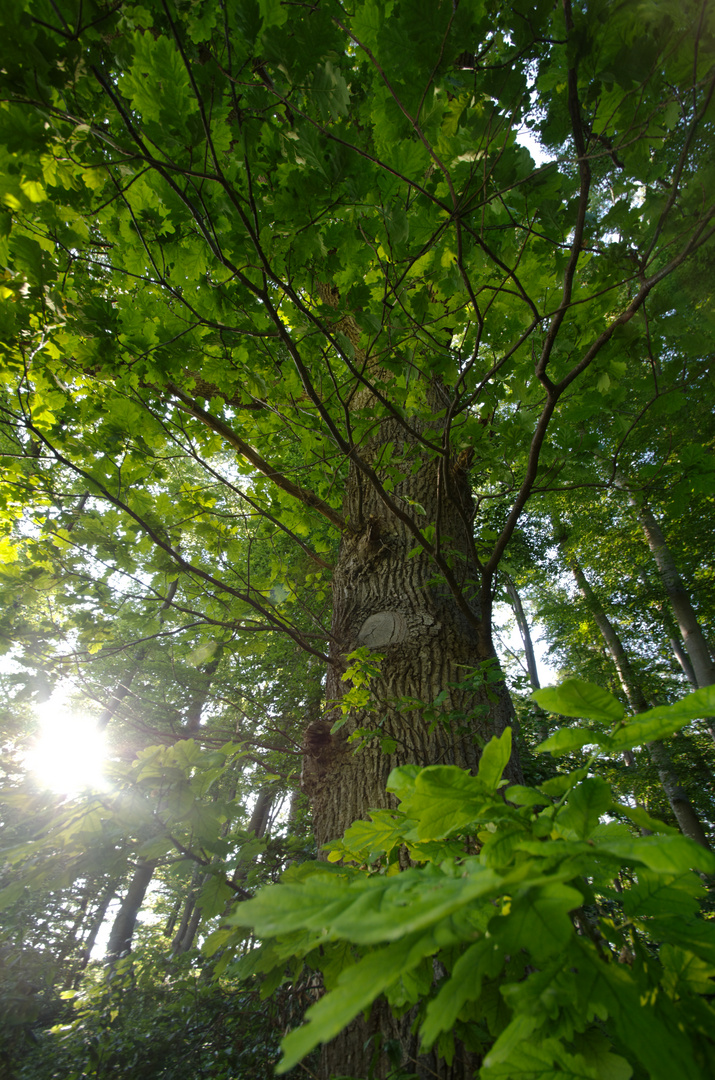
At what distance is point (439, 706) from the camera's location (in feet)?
6.04

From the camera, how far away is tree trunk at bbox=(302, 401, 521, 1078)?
1.64 metres

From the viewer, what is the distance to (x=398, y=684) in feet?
6.61

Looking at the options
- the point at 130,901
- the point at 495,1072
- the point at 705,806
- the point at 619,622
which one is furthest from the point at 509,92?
the point at 130,901

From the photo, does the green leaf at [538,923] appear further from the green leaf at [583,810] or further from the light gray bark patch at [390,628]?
the light gray bark patch at [390,628]

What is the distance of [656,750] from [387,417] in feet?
25.4

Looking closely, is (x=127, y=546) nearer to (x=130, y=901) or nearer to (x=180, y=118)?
(x=180, y=118)

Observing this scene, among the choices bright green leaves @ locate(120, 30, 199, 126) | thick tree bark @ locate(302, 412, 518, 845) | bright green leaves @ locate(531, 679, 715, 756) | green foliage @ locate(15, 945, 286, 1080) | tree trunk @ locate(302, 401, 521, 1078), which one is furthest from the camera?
green foliage @ locate(15, 945, 286, 1080)

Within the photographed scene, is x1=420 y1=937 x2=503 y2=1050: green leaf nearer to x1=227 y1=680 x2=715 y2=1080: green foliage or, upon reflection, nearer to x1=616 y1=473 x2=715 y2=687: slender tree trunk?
x1=227 y1=680 x2=715 y2=1080: green foliage

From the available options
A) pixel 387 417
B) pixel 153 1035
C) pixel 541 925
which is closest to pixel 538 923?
pixel 541 925

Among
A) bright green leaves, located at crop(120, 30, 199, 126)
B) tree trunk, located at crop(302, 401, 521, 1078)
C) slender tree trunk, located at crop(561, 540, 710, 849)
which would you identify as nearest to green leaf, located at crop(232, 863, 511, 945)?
tree trunk, located at crop(302, 401, 521, 1078)

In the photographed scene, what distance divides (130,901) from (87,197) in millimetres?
14705

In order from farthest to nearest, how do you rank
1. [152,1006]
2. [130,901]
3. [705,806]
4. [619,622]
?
1. [130,901]
2. [619,622]
3. [705,806]
4. [152,1006]

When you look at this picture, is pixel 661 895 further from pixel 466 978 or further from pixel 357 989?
pixel 357 989

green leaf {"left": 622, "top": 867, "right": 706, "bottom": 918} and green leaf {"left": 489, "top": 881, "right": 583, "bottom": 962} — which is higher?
green leaf {"left": 622, "top": 867, "right": 706, "bottom": 918}
